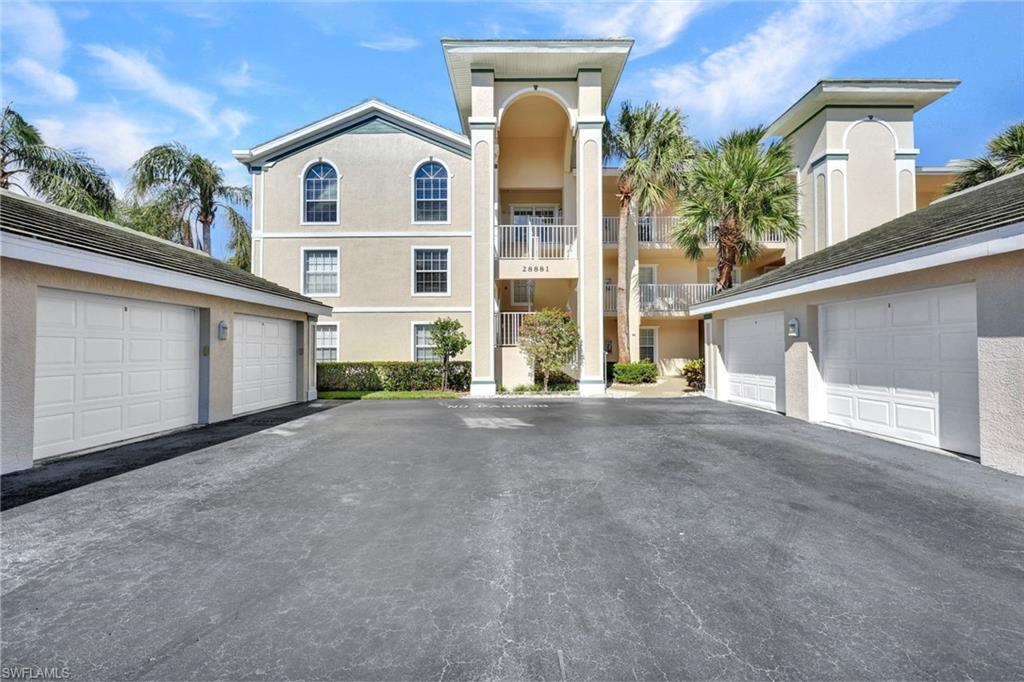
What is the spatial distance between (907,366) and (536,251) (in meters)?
11.1

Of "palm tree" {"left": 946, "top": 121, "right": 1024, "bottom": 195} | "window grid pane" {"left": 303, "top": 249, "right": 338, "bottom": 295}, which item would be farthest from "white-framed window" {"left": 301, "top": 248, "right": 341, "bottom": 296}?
"palm tree" {"left": 946, "top": 121, "right": 1024, "bottom": 195}

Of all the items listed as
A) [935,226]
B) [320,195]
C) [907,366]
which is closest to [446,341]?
[320,195]

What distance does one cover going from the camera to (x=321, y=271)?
16797mm

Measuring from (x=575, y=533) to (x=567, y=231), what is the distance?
13854 mm

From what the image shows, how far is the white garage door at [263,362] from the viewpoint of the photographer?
9.91 m

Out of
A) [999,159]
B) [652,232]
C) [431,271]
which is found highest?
[999,159]

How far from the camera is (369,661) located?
2197 mm

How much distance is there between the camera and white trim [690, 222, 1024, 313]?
5.05 m

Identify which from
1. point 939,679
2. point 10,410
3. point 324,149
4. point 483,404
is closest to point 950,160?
point 483,404

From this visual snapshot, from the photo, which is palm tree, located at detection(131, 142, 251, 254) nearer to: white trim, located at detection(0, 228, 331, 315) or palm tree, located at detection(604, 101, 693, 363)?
white trim, located at detection(0, 228, 331, 315)

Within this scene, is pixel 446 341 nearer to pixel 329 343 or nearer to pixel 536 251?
pixel 536 251

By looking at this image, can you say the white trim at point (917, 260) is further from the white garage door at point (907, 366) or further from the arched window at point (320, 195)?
the arched window at point (320, 195)

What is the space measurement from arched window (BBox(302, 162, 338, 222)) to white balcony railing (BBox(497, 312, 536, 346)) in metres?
7.91

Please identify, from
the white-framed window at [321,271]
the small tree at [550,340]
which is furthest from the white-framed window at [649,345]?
the white-framed window at [321,271]
